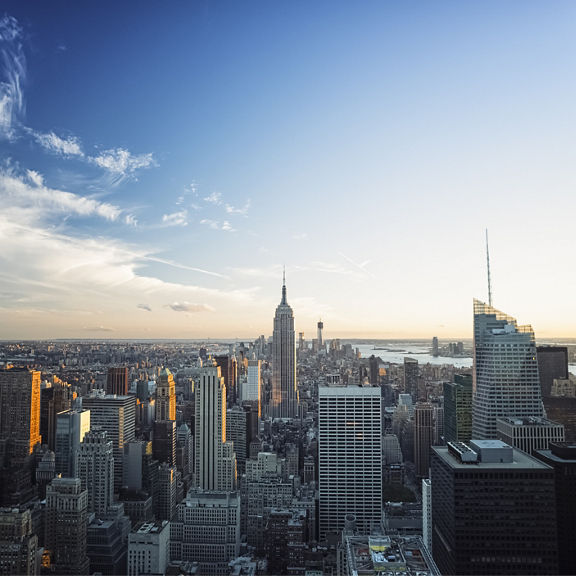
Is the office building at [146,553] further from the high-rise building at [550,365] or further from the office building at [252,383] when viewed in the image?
the office building at [252,383]

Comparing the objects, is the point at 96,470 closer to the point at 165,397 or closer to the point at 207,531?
the point at 207,531

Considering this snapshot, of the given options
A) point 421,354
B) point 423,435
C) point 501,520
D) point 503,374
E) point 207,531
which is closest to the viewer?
point 501,520

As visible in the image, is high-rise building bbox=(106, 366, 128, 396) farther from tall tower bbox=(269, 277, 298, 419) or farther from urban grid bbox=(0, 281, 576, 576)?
tall tower bbox=(269, 277, 298, 419)

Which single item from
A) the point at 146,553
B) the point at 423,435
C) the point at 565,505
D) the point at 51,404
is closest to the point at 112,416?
the point at 51,404

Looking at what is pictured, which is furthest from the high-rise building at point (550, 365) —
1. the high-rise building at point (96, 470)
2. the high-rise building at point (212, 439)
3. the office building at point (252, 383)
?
the office building at point (252, 383)

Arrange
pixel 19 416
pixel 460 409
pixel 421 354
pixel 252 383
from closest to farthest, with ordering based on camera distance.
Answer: pixel 19 416
pixel 460 409
pixel 421 354
pixel 252 383

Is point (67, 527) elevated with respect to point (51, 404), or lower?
lower

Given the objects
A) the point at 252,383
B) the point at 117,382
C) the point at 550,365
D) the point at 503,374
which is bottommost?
the point at 252,383
